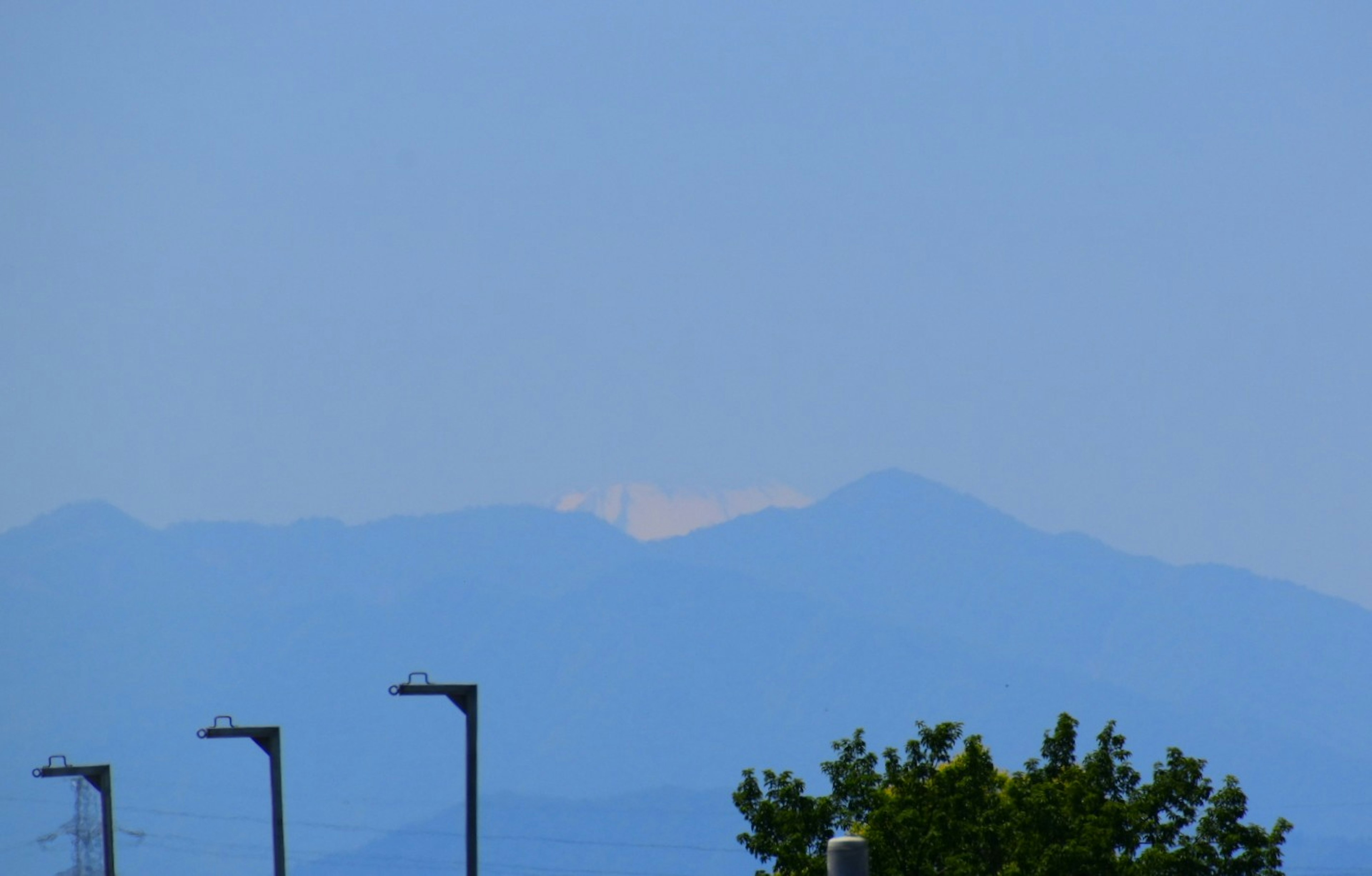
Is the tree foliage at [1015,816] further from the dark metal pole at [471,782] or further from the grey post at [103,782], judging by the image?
the grey post at [103,782]

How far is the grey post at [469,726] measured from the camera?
107ft

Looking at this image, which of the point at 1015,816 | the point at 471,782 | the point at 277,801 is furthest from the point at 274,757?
the point at 1015,816

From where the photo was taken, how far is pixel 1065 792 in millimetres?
41781

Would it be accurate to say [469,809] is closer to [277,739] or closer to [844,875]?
[277,739]

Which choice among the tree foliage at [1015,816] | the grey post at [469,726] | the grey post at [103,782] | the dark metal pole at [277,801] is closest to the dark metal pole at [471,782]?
the grey post at [469,726]

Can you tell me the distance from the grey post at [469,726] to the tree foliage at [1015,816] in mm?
10375

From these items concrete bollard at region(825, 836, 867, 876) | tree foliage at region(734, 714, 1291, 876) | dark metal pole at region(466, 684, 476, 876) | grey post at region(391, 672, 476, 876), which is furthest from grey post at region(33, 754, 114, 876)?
concrete bollard at region(825, 836, 867, 876)

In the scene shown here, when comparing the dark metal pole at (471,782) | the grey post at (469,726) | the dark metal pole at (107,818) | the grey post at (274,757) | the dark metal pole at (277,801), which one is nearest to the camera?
the grey post at (469,726)

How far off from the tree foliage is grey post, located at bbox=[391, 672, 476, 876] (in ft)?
34.0

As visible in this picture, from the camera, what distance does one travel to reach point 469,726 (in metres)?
34.1

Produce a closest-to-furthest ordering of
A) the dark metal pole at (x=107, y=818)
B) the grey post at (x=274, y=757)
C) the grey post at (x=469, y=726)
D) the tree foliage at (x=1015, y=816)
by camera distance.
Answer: the grey post at (x=469, y=726) → the grey post at (x=274, y=757) → the tree foliage at (x=1015, y=816) → the dark metal pole at (x=107, y=818)

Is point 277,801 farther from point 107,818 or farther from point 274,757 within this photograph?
point 107,818

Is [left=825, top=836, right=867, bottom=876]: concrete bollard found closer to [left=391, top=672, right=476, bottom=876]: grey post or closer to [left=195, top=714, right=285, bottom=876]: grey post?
[left=391, top=672, right=476, bottom=876]: grey post

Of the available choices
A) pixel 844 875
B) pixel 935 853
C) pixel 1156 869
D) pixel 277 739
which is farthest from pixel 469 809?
pixel 844 875
